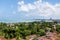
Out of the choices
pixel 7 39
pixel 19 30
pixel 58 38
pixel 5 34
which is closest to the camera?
pixel 58 38

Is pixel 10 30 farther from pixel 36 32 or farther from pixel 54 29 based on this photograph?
pixel 54 29

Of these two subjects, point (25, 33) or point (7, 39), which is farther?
point (25, 33)

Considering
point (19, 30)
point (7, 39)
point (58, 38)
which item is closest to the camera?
point (58, 38)

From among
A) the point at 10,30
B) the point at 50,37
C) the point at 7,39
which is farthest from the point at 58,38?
the point at 10,30

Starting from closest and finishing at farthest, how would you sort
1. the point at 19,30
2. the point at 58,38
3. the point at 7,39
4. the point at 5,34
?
the point at 58,38 → the point at 7,39 → the point at 5,34 → the point at 19,30

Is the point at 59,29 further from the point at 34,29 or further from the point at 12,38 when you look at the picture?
A: the point at 12,38

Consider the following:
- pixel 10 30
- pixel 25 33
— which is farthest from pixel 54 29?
pixel 10 30

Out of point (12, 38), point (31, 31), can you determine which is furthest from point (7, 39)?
point (31, 31)

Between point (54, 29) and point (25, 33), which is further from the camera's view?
point (54, 29)
